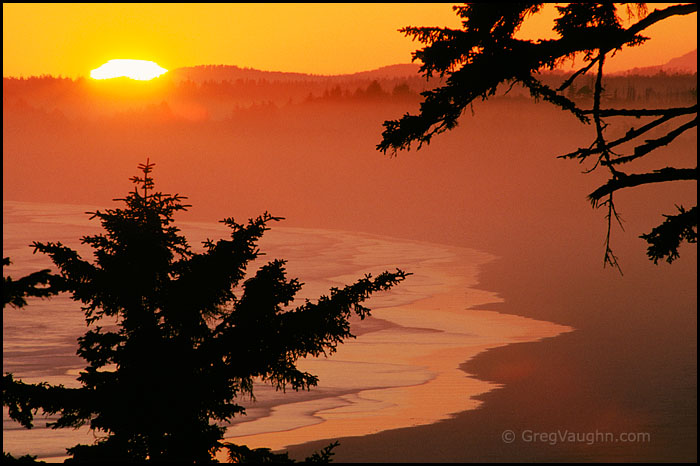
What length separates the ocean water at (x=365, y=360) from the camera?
2259 cm

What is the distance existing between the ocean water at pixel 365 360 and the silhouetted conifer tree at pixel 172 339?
11.8m

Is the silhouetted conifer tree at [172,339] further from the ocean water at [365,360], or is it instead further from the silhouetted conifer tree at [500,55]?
the ocean water at [365,360]

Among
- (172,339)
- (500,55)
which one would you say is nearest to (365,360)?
(172,339)

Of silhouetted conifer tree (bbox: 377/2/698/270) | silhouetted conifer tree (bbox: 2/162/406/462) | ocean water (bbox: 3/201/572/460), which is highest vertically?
silhouetted conifer tree (bbox: 377/2/698/270)

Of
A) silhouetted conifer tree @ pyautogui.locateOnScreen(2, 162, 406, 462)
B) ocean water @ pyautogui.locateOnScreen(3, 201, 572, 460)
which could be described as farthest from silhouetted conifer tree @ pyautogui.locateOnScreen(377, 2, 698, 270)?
ocean water @ pyautogui.locateOnScreen(3, 201, 572, 460)

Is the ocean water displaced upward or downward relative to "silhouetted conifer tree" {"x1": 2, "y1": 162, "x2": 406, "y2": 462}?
downward

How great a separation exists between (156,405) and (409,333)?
87.8 feet

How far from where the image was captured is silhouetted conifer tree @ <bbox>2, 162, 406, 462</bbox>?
8352 mm

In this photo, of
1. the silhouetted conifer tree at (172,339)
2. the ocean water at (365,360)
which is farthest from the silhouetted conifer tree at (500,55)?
the ocean water at (365,360)

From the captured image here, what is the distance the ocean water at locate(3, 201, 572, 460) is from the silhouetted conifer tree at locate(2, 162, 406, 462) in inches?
463

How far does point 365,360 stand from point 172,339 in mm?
21683

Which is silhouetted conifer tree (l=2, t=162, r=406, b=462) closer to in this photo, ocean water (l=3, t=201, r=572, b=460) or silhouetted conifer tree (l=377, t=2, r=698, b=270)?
silhouetted conifer tree (l=377, t=2, r=698, b=270)

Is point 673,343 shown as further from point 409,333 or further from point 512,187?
point 512,187

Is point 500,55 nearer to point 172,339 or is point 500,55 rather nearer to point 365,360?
point 172,339
